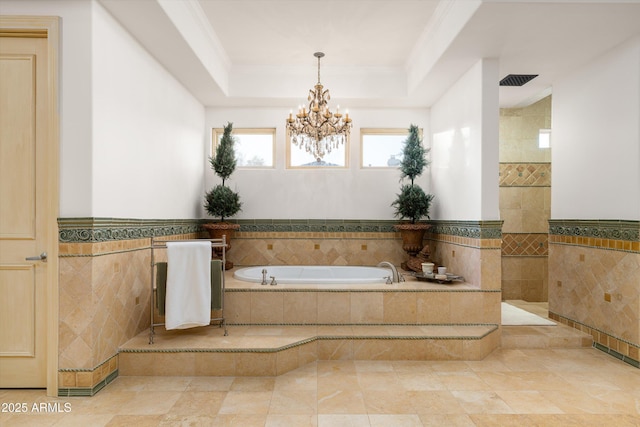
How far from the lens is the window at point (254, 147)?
6.15 m

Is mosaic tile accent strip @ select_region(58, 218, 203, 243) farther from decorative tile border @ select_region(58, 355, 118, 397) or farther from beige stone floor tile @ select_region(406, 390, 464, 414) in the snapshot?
beige stone floor tile @ select_region(406, 390, 464, 414)

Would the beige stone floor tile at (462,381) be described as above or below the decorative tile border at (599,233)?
below

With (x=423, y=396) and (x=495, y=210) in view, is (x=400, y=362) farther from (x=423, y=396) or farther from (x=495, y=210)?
(x=495, y=210)

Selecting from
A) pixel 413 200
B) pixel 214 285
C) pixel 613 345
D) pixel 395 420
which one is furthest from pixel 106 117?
pixel 613 345

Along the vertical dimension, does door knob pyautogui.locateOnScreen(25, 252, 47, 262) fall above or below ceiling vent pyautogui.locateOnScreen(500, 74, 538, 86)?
below

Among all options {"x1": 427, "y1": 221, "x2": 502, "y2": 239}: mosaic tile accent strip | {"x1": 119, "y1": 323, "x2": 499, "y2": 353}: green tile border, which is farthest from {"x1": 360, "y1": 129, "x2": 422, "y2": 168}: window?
{"x1": 119, "y1": 323, "x2": 499, "y2": 353}: green tile border

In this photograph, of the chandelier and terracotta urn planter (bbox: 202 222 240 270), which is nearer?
the chandelier

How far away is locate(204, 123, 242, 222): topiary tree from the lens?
5.55 m

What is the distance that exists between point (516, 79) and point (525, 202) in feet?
6.63

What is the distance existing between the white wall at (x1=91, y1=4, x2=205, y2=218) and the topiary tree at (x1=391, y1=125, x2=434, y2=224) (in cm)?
271

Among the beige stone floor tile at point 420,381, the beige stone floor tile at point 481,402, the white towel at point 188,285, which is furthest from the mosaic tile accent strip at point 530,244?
the white towel at point 188,285

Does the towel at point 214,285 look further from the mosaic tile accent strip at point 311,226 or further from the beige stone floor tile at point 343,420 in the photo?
the mosaic tile accent strip at point 311,226

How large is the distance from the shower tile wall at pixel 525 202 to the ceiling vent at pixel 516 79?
1314 mm

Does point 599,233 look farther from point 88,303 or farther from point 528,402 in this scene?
point 88,303
